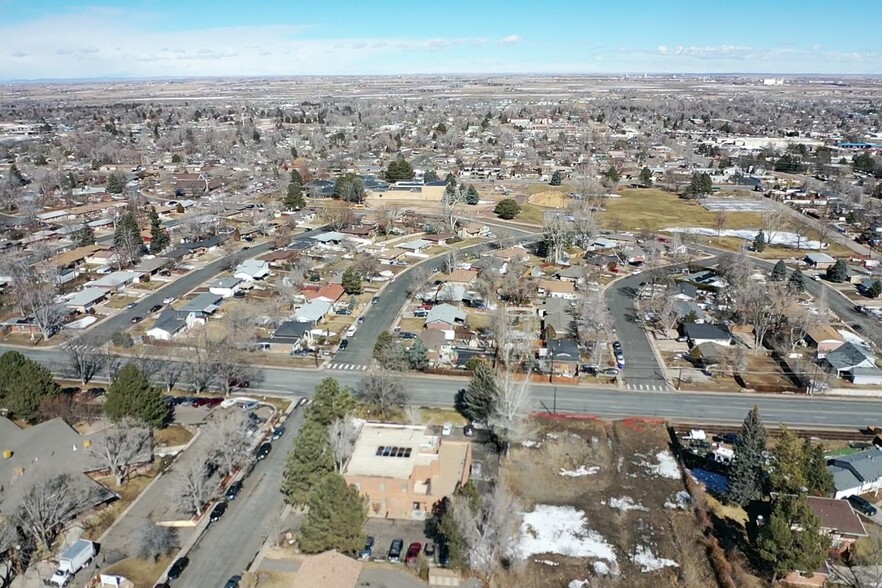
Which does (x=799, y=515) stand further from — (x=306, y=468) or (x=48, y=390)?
(x=48, y=390)

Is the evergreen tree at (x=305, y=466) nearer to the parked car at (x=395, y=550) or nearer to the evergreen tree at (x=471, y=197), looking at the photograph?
the parked car at (x=395, y=550)

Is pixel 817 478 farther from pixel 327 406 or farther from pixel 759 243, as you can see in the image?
pixel 759 243

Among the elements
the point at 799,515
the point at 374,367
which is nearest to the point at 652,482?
the point at 799,515

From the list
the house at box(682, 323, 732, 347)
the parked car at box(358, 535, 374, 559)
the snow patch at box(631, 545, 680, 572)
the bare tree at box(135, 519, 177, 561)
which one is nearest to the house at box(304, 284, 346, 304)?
the bare tree at box(135, 519, 177, 561)

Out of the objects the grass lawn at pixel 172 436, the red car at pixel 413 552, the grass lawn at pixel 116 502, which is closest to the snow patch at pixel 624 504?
the red car at pixel 413 552

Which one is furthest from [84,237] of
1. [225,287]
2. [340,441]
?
[340,441]

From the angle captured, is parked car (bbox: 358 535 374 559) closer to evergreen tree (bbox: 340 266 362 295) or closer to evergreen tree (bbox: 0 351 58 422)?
evergreen tree (bbox: 0 351 58 422)
